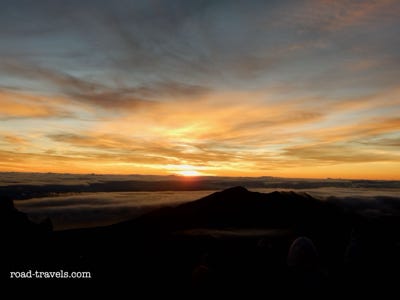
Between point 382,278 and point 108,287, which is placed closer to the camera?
point 382,278

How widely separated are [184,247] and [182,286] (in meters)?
19.0

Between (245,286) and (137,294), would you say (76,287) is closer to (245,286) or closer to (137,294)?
(137,294)

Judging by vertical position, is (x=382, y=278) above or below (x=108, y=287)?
above

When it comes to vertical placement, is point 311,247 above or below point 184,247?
above

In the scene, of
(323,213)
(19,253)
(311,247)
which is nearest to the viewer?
(311,247)

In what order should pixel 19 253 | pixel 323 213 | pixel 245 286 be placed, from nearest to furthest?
pixel 245 286 < pixel 19 253 < pixel 323 213

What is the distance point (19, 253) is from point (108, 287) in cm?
1279

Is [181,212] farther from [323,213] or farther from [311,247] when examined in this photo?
[311,247]

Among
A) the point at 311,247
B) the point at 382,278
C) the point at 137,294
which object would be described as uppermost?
the point at 311,247

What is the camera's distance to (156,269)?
41281 millimetres

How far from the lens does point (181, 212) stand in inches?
3780

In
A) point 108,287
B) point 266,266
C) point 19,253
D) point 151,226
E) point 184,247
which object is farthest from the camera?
point 151,226

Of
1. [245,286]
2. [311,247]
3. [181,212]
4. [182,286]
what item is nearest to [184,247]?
[182,286]

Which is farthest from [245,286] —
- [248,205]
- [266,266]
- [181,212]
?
[248,205]
